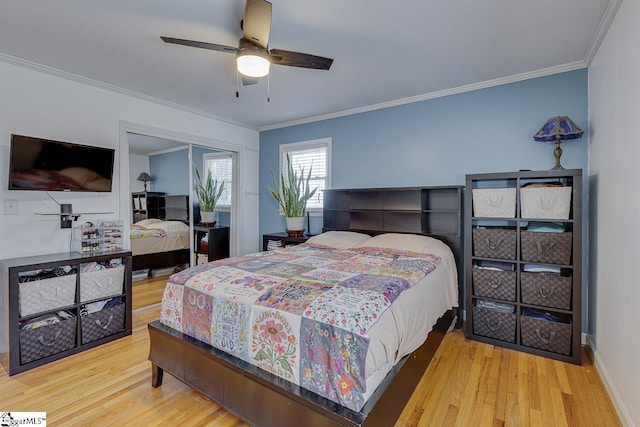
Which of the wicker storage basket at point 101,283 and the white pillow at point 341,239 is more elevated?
the white pillow at point 341,239

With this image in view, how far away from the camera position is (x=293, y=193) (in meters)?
4.45

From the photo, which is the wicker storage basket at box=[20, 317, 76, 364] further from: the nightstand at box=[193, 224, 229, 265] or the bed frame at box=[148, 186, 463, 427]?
the nightstand at box=[193, 224, 229, 265]

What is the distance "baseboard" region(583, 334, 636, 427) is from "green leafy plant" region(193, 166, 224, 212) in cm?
447

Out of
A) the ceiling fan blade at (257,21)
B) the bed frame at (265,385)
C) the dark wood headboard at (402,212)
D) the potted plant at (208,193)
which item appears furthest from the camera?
the potted plant at (208,193)

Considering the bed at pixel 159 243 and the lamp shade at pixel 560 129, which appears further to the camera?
the bed at pixel 159 243

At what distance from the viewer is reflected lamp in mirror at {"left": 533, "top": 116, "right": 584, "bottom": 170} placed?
2625 millimetres

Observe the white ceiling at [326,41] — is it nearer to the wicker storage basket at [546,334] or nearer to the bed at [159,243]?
the bed at [159,243]


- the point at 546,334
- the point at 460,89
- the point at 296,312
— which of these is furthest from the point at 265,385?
the point at 460,89

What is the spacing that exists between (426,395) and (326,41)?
8.85 feet

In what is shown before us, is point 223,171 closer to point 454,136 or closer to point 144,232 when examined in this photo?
point 144,232

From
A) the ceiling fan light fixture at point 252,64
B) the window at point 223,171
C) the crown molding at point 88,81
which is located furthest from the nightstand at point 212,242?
the ceiling fan light fixture at point 252,64

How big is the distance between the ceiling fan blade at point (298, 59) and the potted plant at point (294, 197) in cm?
233

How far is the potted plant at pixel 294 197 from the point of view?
14.3 feet

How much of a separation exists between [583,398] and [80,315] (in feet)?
13.0
